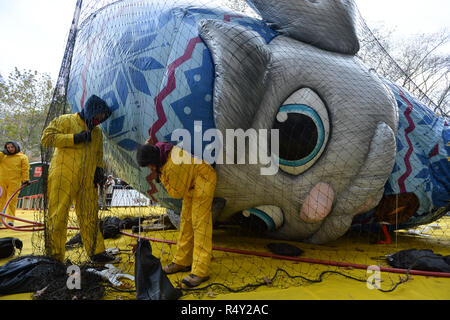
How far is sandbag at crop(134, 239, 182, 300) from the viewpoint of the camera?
2.06m

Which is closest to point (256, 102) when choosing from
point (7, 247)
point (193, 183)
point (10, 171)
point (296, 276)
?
point (193, 183)

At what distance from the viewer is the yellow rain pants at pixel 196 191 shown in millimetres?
2480

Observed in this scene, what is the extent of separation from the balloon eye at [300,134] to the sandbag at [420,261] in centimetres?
141

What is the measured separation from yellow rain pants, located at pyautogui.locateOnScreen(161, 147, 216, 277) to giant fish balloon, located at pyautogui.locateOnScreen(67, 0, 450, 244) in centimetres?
21

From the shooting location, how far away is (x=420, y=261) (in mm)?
2896

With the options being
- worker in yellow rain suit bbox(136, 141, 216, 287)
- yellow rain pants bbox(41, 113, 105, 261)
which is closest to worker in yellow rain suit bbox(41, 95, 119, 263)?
yellow rain pants bbox(41, 113, 105, 261)

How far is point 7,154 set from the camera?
17.8ft

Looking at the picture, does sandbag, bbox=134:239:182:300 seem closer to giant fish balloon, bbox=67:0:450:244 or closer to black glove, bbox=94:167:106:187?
giant fish balloon, bbox=67:0:450:244

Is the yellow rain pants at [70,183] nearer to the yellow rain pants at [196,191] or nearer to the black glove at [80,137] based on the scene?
the black glove at [80,137]

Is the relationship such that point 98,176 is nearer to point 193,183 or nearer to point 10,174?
point 193,183

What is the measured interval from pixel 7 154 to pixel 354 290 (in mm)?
6150

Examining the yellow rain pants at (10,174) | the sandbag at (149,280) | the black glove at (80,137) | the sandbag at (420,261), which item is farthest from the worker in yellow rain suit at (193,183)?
the yellow rain pants at (10,174)

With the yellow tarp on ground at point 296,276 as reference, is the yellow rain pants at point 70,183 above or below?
above

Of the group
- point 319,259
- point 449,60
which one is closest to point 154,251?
point 319,259
